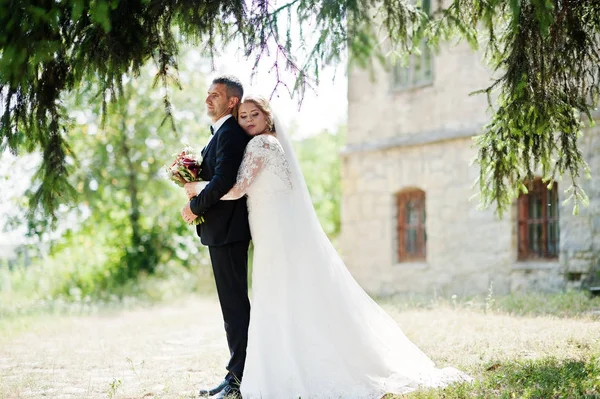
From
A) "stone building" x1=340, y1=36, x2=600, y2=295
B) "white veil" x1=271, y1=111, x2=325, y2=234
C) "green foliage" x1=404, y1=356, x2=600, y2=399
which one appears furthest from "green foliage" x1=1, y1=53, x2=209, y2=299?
"green foliage" x1=404, y1=356, x2=600, y2=399

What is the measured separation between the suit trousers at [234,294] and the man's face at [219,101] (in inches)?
36.1

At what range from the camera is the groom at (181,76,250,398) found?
15.3 ft

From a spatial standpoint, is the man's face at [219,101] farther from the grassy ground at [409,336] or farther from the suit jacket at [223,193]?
the grassy ground at [409,336]

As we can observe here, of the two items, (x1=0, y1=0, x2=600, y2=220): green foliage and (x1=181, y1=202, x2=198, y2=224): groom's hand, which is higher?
(x1=0, y1=0, x2=600, y2=220): green foliage

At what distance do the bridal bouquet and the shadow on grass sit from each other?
1.95 meters

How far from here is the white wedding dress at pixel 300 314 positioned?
4.43 meters

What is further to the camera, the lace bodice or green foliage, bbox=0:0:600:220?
the lace bodice

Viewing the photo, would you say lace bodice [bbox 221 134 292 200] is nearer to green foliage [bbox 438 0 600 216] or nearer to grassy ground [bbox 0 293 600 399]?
grassy ground [bbox 0 293 600 399]

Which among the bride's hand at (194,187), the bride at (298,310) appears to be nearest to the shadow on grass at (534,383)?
the bride at (298,310)

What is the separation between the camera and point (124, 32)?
4609 mm

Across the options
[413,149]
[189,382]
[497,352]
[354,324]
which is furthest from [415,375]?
[413,149]

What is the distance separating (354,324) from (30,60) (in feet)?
8.65

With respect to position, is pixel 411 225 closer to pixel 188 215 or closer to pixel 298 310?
pixel 298 310

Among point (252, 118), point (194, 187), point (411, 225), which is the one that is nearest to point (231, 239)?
point (194, 187)
